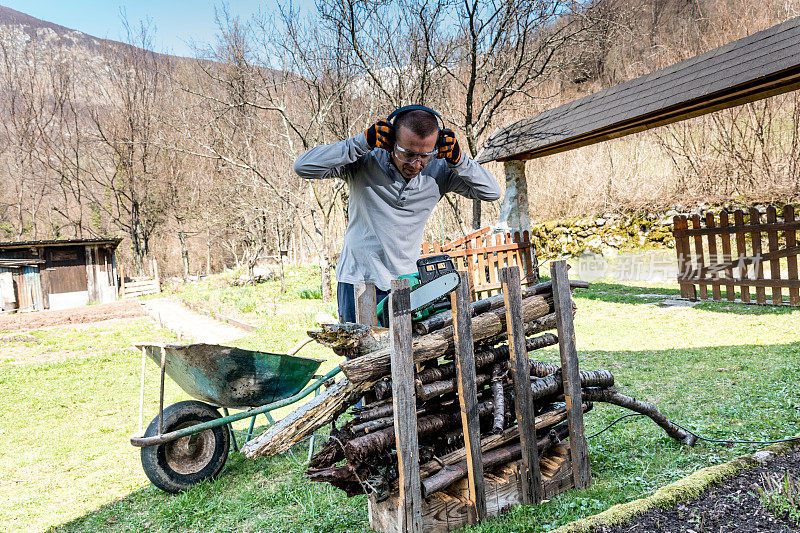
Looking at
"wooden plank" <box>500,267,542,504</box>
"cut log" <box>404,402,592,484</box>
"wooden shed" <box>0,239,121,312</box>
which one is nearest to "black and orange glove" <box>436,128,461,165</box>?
"wooden plank" <box>500,267,542,504</box>

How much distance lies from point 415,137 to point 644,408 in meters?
2.20

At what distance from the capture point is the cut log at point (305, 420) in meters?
2.20

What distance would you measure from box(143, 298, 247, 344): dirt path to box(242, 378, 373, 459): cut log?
261 inches

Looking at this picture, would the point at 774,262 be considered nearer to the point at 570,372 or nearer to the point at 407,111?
the point at 570,372

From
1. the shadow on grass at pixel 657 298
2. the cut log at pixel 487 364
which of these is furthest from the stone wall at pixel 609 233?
the cut log at pixel 487 364

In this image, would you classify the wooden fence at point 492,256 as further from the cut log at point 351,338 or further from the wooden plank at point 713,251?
the cut log at point 351,338

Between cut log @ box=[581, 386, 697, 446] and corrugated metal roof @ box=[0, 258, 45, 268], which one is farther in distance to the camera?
corrugated metal roof @ box=[0, 258, 45, 268]

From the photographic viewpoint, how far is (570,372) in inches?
105

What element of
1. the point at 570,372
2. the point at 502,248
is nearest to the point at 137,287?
the point at 502,248

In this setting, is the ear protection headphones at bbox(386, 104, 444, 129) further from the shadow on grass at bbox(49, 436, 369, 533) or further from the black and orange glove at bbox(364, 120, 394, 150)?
the shadow on grass at bbox(49, 436, 369, 533)

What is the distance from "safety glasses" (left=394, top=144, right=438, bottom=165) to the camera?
2.53 m

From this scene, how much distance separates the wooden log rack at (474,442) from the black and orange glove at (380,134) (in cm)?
74

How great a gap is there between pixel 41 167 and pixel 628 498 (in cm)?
3738

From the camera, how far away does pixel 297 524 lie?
2.78m
